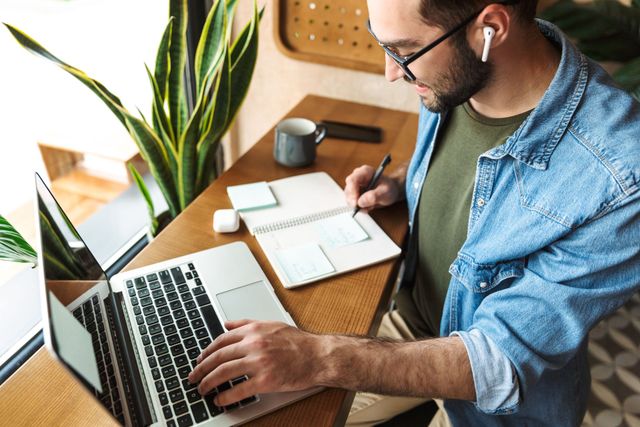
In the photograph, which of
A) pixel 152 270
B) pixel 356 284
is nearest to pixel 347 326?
pixel 356 284

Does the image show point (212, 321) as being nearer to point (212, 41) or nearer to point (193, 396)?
point (193, 396)

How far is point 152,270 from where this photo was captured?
2.68 ft

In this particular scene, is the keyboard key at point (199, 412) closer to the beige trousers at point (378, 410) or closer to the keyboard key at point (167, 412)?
the keyboard key at point (167, 412)

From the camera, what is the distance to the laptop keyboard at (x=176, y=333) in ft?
2.03

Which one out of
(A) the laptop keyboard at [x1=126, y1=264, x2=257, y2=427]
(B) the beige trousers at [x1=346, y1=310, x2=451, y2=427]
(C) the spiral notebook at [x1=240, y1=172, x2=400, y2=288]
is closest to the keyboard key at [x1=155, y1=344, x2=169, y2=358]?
(A) the laptop keyboard at [x1=126, y1=264, x2=257, y2=427]

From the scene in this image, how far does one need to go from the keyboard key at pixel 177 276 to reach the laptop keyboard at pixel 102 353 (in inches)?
5.9

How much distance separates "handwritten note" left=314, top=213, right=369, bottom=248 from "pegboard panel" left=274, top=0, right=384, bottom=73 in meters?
0.76

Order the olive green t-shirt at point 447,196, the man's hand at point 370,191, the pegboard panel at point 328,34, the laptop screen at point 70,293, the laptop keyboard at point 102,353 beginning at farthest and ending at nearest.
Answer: the pegboard panel at point 328,34, the man's hand at point 370,191, the olive green t-shirt at point 447,196, the laptop keyboard at point 102,353, the laptop screen at point 70,293

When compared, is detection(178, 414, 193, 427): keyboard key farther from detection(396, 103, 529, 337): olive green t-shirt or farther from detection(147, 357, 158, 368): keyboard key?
detection(396, 103, 529, 337): olive green t-shirt

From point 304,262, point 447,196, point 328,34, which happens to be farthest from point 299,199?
point 328,34

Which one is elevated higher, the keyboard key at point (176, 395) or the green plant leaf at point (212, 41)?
the green plant leaf at point (212, 41)

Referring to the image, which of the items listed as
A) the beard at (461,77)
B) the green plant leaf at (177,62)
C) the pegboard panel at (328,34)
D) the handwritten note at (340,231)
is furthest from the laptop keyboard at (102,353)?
the pegboard panel at (328,34)

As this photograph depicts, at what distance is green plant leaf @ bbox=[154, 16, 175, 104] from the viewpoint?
101 centimetres

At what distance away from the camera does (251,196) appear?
104cm
